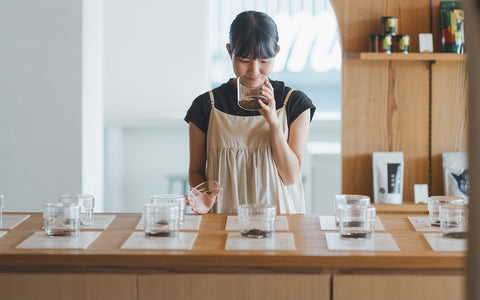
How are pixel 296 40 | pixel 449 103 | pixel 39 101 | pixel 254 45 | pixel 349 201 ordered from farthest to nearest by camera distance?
pixel 296 40 → pixel 39 101 → pixel 449 103 → pixel 254 45 → pixel 349 201

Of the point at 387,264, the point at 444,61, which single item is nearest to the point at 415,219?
the point at 387,264

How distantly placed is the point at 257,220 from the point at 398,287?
408 millimetres

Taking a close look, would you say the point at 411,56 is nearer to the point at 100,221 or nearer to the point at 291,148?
the point at 291,148

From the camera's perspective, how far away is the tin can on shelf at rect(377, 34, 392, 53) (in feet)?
9.19

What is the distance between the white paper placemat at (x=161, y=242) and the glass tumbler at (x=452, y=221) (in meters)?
0.70

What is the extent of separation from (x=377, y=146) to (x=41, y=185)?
2169 mm

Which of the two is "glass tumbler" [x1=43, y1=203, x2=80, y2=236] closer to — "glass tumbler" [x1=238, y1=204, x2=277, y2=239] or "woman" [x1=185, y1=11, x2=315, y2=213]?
"glass tumbler" [x1=238, y1=204, x2=277, y2=239]

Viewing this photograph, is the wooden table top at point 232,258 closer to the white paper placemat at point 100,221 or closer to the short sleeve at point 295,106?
the white paper placemat at point 100,221

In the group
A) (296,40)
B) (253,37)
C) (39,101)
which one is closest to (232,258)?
(253,37)

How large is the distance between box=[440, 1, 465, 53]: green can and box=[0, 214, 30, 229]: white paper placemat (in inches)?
84.4

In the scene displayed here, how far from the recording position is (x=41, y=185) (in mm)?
3646

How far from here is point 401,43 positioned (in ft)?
9.24

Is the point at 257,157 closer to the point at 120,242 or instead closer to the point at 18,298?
the point at 120,242

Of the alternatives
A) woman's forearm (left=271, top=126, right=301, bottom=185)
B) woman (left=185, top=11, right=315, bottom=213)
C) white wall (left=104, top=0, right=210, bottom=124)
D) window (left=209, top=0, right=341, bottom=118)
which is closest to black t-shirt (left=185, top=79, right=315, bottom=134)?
woman (left=185, top=11, right=315, bottom=213)
